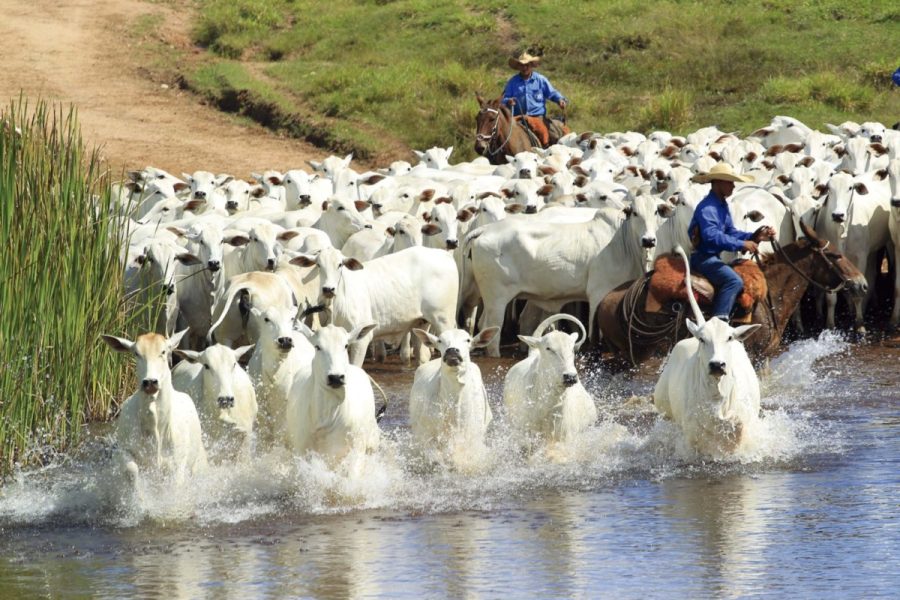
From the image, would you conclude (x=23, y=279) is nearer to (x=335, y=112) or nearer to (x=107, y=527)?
(x=107, y=527)

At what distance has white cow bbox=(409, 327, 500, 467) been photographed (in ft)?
38.9

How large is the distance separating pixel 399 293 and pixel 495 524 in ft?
20.7

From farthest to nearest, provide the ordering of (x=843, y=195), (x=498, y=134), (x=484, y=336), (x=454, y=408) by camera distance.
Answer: (x=498, y=134), (x=843, y=195), (x=484, y=336), (x=454, y=408)

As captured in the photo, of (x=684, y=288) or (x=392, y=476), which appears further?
(x=684, y=288)

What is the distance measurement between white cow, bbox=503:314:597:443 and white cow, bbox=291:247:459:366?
3988 millimetres

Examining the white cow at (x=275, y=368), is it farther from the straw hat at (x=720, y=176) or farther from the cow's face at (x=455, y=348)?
the straw hat at (x=720, y=176)

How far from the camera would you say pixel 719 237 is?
14.6 m

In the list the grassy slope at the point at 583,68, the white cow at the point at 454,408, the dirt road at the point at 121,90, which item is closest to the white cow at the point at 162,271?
the white cow at the point at 454,408

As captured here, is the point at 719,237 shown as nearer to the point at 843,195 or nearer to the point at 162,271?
the point at 843,195

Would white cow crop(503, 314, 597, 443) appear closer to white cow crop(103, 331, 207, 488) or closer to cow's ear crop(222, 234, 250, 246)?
white cow crop(103, 331, 207, 488)

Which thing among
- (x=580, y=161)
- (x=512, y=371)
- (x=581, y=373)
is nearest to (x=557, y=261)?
A: (x=581, y=373)

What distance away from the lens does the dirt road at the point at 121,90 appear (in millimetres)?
29953

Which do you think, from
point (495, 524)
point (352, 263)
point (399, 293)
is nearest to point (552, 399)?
point (495, 524)

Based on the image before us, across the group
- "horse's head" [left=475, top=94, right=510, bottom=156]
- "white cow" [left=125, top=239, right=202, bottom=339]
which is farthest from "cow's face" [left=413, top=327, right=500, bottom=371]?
"horse's head" [left=475, top=94, right=510, bottom=156]
